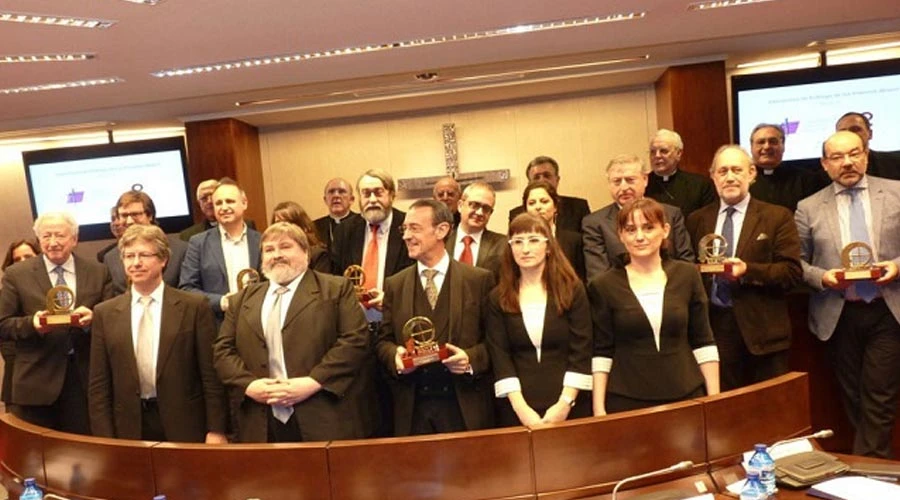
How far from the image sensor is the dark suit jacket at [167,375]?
10.8ft

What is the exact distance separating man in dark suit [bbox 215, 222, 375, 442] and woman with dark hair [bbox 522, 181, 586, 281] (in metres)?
1.16

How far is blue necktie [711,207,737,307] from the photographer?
3.71 m

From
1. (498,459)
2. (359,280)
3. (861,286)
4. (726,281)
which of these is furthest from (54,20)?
(861,286)

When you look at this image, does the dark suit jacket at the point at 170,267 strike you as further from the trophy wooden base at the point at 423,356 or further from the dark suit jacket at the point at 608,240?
the dark suit jacket at the point at 608,240

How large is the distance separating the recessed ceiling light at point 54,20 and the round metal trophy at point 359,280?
156 cm

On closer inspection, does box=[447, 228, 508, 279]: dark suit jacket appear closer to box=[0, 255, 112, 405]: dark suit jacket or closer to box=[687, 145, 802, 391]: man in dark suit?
box=[687, 145, 802, 391]: man in dark suit

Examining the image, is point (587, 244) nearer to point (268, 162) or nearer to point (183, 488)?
point (183, 488)

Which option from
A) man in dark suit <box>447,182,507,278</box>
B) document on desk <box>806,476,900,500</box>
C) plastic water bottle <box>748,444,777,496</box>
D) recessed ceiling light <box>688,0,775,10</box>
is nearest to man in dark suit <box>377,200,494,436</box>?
man in dark suit <box>447,182,507,278</box>

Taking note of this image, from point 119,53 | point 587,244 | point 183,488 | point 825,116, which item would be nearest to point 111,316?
point 183,488

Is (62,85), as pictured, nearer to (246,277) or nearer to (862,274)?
(246,277)

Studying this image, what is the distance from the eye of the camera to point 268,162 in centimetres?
Result: 783

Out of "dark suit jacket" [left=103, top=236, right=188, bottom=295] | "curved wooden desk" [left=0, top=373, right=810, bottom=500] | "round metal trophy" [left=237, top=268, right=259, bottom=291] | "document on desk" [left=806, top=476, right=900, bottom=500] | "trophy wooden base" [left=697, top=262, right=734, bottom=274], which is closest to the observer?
"document on desk" [left=806, top=476, right=900, bottom=500]

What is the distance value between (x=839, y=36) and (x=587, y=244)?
3.26m

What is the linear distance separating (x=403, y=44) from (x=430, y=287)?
198 centimetres
